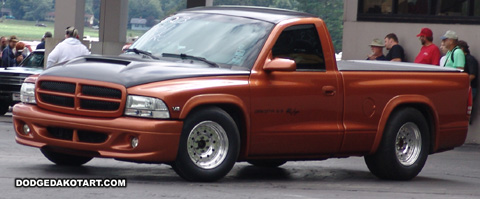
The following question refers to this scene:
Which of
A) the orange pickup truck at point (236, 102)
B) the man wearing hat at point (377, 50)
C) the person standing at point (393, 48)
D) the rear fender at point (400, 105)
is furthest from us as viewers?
Result: the person standing at point (393, 48)

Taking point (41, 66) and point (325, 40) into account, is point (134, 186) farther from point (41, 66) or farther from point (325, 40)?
point (41, 66)

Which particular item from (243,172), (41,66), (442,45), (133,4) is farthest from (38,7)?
(243,172)

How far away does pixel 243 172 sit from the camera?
451 inches

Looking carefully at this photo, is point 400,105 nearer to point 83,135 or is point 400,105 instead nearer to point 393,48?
point 83,135

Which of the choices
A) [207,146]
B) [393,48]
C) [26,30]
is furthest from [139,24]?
[207,146]

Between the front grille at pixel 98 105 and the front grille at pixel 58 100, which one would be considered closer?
the front grille at pixel 98 105

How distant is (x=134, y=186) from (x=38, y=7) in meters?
85.6

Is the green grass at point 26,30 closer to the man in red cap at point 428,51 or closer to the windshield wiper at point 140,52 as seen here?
the man in red cap at point 428,51

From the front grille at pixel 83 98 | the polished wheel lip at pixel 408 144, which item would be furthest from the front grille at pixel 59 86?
the polished wheel lip at pixel 408 144

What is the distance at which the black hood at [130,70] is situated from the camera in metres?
9.52

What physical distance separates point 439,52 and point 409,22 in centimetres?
151

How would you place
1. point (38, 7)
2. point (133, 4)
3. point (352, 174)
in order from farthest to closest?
point (133, 4), point (38, 7), point (352, 174)

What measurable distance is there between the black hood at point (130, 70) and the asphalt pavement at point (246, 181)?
87 centimetres

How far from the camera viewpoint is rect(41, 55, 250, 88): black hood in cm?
952
